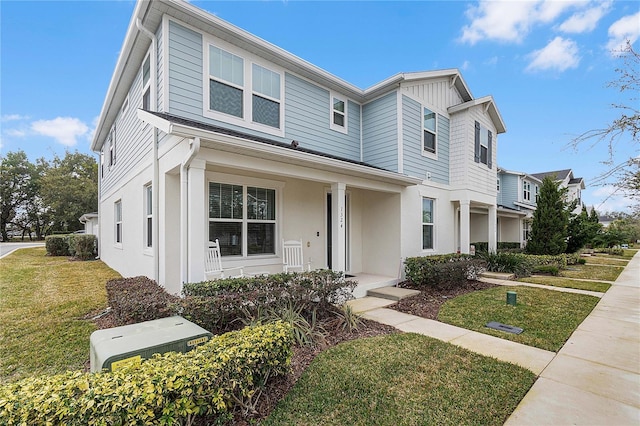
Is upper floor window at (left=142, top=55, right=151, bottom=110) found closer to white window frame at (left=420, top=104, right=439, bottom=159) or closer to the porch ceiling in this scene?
the porch ceiling

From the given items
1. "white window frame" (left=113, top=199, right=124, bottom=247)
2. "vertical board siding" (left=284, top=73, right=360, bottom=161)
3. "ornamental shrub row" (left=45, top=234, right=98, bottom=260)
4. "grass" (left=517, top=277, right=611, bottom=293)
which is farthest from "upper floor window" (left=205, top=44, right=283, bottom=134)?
"ornamental shrub row" (left=45, top=234, right=98, bottom=260)

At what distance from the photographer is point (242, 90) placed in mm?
6980

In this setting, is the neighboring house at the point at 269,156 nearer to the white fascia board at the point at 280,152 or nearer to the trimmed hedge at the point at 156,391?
the white fascia board at the point at 280,152

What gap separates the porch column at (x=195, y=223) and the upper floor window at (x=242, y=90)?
2090mm

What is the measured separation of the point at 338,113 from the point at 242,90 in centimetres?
333

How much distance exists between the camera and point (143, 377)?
2121 millimetres

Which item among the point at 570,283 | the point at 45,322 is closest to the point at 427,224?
the point at 570,283

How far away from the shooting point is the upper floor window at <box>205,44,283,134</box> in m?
6.57

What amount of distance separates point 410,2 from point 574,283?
9668 mm

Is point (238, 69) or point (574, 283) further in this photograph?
point (574, 283)

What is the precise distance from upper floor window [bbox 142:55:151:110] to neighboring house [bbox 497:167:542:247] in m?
Result: 19.6

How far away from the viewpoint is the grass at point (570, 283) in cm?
831

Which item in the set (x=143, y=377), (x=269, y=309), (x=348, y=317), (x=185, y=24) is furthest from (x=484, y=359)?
(x=185, y=24)

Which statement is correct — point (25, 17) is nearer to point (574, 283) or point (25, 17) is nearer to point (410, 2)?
point (410, 2)
